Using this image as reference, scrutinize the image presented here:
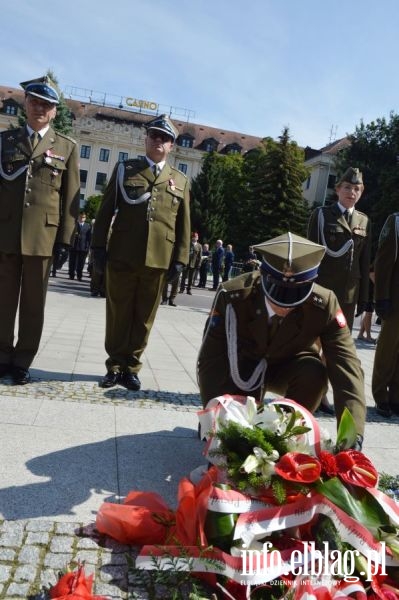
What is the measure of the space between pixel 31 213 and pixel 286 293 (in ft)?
8.10

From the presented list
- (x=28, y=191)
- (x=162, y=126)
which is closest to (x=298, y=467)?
(x=28, y=191)

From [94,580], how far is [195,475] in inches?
39.9

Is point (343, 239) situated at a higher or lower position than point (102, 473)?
higher

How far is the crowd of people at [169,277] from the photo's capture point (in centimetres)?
326

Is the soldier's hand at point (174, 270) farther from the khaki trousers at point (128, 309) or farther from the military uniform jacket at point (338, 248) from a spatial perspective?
the military uniform jacket at point (338, 248)

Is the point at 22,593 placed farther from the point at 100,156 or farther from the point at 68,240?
the point at 100,156

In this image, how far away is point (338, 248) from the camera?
5.41m

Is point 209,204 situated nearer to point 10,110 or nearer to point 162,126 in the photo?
point 10,110

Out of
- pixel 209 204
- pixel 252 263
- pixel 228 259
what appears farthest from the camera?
pixel 209 204

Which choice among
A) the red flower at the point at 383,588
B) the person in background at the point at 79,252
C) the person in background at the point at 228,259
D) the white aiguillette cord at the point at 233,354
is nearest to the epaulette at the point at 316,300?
the white aiguillette cord at the point at 233,354

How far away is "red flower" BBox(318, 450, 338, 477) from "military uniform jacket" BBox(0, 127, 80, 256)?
116 inches

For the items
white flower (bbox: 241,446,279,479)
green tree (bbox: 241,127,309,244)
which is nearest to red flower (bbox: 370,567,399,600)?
white flower (bbox: 241,446,279,479)

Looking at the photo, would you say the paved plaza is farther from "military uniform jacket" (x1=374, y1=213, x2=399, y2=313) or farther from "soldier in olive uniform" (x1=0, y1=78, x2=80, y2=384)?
"military uniform jacket" (x1=374, y1=213, x2=399, y2=313)

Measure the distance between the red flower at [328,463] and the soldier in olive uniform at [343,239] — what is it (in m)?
3.12
